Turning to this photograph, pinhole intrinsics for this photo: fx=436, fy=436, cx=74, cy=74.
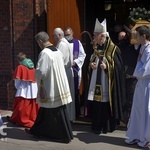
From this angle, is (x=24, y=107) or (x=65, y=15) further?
(x=65, y=15)

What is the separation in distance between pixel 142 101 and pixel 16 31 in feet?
13.0

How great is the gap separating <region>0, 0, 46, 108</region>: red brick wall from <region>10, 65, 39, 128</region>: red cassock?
1.18m

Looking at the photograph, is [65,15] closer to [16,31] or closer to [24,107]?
[16,31]

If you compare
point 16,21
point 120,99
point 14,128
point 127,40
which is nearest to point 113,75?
point 120,99

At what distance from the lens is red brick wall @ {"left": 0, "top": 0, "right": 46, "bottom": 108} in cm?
962

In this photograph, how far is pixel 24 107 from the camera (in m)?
8.70

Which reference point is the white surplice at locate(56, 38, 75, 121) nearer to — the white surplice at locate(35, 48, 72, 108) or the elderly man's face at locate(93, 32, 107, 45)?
the elderly man's face at locate(93, 32, 107, 45)

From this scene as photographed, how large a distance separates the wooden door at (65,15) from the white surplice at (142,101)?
2.57 metres

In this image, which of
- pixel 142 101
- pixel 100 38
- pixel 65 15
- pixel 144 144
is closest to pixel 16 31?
pixel 65 15

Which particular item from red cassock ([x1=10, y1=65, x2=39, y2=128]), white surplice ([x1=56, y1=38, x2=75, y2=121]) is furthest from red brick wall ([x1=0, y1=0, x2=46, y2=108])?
white surplice ([x1=56, y1=38, x2=75, y2=121])

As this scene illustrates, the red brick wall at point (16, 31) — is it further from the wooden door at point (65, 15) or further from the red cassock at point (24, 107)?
the red cassock at point (24, 107)

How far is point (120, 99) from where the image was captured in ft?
25.4

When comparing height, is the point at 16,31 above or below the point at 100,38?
above

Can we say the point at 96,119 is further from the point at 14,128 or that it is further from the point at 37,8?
the point at 37,8
